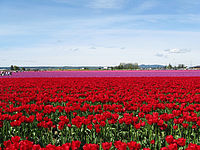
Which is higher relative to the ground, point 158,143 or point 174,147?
point 174,147

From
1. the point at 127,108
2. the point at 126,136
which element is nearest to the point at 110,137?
the point at 126,136

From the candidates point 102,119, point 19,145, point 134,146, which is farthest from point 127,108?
point 19,145

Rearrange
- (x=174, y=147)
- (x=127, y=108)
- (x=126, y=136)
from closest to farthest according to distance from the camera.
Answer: (x=174, y=147) → (x=126, y=136) → (x=127, y=108)

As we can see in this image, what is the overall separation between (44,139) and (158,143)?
2854 millimetres

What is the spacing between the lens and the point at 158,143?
5.05 metres

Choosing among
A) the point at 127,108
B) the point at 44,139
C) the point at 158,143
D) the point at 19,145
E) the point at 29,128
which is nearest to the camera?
the point at 19,145

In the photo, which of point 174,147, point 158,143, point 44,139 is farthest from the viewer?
point 44,139

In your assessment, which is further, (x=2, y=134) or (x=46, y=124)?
(x=2, y=134)

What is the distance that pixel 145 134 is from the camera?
5.90 metres

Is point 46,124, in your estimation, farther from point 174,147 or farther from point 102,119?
point 174,147

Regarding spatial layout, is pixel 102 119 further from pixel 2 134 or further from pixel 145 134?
pixel 2 134

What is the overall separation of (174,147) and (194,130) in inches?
116

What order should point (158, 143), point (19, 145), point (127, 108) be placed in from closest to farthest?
1. point (19, 145)
2. point (158, 143)
3. point (127, 108)

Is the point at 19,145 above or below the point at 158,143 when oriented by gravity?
above
